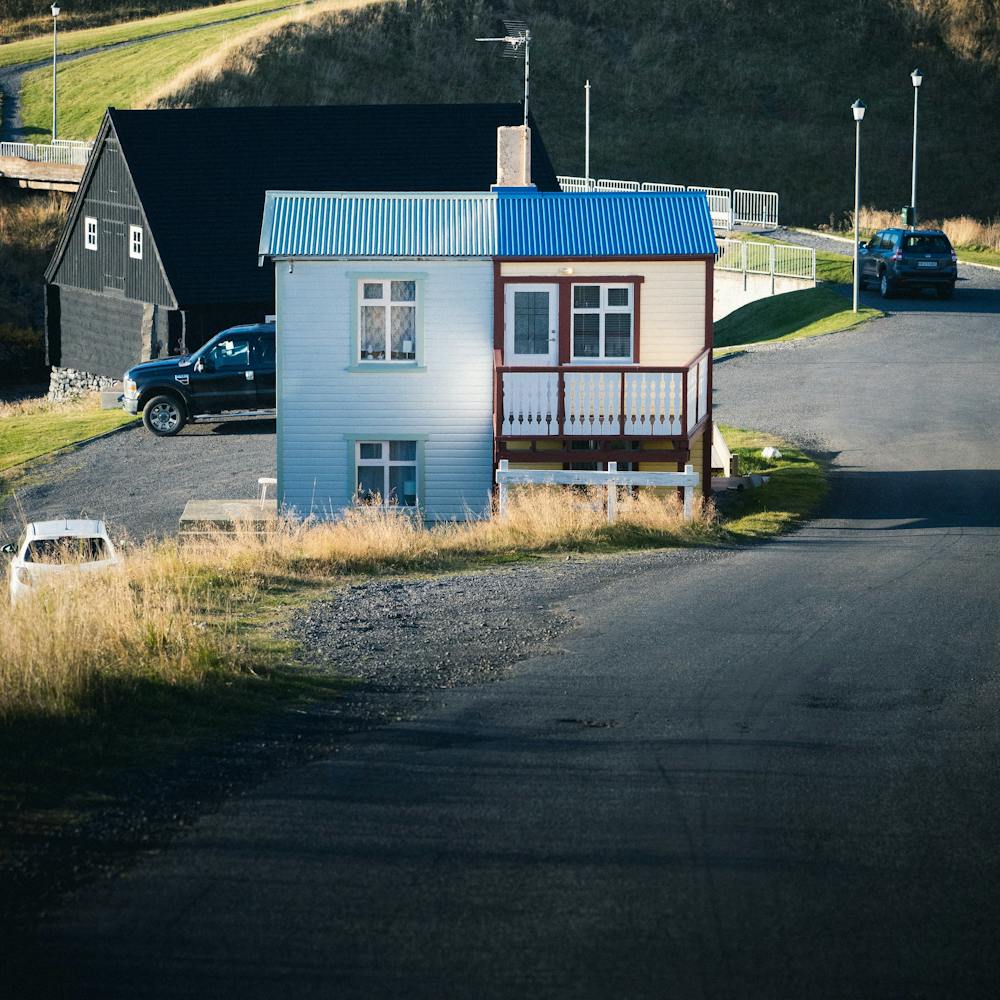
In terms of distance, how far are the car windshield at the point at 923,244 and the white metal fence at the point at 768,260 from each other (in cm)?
426

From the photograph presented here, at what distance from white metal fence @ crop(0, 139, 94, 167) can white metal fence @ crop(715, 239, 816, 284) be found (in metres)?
25.7

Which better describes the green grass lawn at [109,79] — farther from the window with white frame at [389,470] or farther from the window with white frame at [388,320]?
the window with white frame at [389,470]

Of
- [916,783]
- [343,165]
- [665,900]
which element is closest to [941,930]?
[665,900]

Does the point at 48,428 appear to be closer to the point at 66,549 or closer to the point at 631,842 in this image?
the point at 66,549

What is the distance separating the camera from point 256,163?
4300 centimetres

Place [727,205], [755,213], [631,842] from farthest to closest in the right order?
[755,213]
[727,205]
[631,842]

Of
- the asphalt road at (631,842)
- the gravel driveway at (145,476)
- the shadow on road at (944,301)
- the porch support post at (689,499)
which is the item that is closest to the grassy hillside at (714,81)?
the shadow on road at (944,301)

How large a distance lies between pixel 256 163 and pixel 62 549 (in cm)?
2743

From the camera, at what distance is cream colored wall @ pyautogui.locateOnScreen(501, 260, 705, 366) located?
23891mm

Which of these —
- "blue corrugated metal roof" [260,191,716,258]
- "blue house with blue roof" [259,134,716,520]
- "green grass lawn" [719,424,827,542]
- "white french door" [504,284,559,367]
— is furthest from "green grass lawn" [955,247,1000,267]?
"white french door" [504,284,559,367]

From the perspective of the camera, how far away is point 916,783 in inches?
388

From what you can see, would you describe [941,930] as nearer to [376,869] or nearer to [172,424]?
[376,869]

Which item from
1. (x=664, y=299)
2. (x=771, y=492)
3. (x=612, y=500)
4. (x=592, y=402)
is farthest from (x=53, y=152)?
(x=612, y=500)

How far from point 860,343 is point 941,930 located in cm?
3125
